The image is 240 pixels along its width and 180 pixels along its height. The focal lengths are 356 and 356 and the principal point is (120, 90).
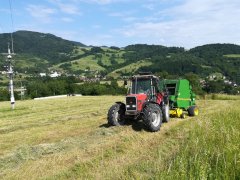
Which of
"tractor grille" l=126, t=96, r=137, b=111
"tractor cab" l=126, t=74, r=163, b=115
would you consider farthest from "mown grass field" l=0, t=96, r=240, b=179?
"tractor cab" l=126, t=74, r=163, b=115

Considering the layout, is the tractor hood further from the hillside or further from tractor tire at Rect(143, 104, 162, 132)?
the hillside

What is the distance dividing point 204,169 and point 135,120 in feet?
33.2

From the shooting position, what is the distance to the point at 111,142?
446 inches

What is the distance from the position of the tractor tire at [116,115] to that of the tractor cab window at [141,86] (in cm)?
89

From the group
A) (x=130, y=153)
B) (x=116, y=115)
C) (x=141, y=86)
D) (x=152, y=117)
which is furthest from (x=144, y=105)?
(x=130, y=153)

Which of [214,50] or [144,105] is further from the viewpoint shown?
[214,50]

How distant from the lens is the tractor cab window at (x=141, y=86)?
14828mm

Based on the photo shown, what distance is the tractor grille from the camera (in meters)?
14.0

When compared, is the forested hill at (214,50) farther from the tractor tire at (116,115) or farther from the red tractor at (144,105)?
the tractor tire at (116,115)

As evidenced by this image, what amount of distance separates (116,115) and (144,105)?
131 centimetres

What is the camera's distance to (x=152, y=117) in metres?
13.6

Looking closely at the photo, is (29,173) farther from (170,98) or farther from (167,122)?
(170,98)

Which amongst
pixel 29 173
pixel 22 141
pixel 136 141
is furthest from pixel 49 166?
pixel 22 141

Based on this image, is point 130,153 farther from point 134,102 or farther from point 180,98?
point 180,98
